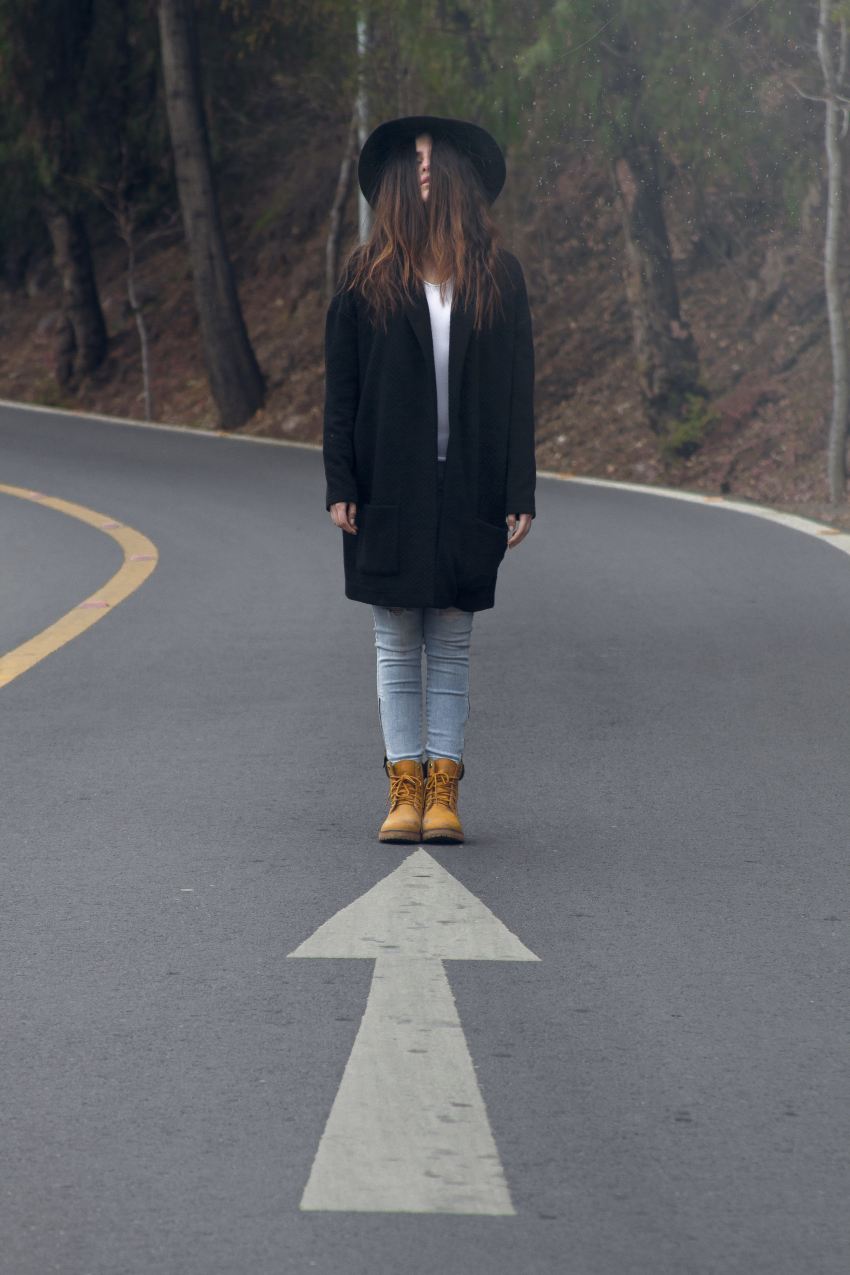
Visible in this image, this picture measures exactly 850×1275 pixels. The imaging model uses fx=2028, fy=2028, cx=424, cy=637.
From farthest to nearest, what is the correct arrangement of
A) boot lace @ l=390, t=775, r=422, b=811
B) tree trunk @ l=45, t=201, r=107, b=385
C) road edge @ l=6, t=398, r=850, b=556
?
1. tree trunk @ l=45, t=201, r=107, b=385
2. road edge @ l=6, t=398, r=850, b=556
3. boot lace @ l=390, t=775, r=422, b=811

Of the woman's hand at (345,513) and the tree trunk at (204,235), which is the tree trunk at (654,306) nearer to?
the tree trunk at (204,235)

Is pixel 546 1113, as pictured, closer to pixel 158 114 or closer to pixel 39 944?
pixel 39 944

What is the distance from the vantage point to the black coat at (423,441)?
18.2 ft

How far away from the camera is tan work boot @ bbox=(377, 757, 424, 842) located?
5723 millimetres

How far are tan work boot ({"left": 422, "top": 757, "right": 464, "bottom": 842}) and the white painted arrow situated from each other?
39 centimetres

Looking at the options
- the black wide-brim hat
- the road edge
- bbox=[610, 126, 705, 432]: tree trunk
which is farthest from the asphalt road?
bbox=[610, 126, 705, 432]: tree trunk

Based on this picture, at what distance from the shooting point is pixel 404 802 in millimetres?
5797

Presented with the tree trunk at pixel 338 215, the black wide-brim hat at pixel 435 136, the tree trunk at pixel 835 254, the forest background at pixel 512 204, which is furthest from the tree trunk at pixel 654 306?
the black wide-brim hat at pixel 435 136

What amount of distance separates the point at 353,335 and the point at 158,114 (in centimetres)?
2688

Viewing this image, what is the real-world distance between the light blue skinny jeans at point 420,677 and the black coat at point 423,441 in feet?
0.60

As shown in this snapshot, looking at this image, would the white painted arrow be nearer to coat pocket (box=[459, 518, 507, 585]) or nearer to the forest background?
coat pocket (box=[459, 518, 507, 585])

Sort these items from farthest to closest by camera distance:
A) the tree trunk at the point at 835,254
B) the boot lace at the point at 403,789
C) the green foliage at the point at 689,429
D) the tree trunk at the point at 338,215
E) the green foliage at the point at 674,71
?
the tree trunk at the point at 338,215 < the green foliage at the point at 689,429 < the green foliage at the point at 674,71 < the tree trunk at the point at 835,254 < the boot lace at the point at 403,789

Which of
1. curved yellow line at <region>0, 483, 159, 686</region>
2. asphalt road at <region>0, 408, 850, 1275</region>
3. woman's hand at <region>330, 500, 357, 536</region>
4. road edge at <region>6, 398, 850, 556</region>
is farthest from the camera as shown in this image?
road edge at <region>6, 398, 850, 556</region>

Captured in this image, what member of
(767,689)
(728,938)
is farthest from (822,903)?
(767,689)
